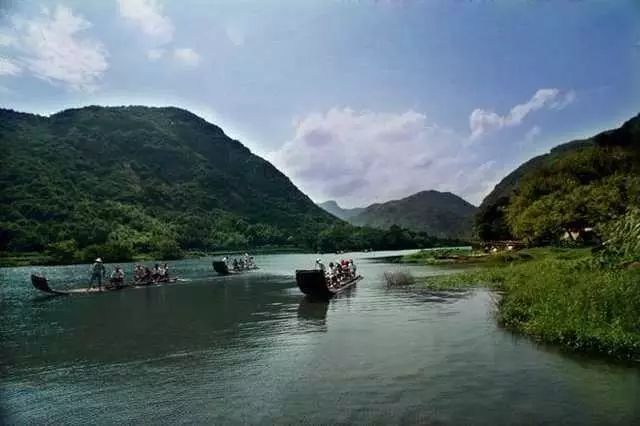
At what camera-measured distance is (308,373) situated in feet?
46.4

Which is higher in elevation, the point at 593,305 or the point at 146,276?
the point at 146,276

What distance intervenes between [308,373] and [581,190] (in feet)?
223

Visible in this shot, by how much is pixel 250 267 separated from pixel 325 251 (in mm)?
106240

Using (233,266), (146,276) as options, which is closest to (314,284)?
(146,276)

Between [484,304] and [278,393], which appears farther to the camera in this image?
[484,304]

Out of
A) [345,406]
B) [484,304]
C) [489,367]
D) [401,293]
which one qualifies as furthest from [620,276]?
[401,293]

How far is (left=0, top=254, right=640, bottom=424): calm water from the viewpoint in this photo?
1087 cm

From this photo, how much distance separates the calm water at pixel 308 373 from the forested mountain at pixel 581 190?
42887 mm

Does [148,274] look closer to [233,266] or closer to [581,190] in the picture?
[233,266]

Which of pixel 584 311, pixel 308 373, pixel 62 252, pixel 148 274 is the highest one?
pixel 62 252

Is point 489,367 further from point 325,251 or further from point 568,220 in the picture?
point 325,251

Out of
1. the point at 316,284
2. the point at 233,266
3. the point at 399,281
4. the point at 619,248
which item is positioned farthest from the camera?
the point at 233,266

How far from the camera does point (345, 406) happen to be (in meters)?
11.2

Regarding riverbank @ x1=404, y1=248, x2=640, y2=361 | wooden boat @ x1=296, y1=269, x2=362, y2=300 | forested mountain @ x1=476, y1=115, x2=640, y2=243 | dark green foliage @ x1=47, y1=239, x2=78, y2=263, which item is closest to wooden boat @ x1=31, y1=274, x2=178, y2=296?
wooden boat @ x1=296, y1=269, x2=362, y2=300
